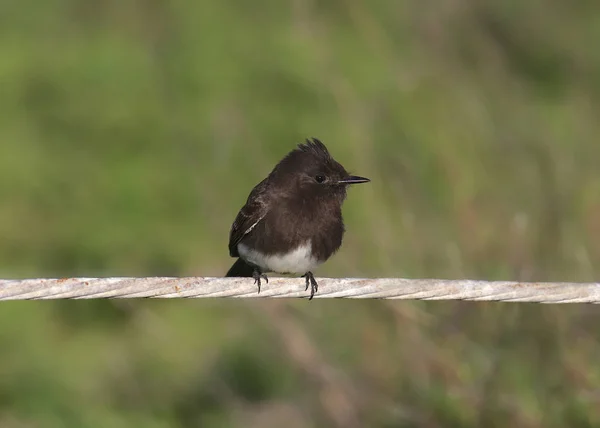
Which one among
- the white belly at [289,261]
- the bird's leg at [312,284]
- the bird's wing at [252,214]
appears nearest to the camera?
the bird's leg at [312,284]

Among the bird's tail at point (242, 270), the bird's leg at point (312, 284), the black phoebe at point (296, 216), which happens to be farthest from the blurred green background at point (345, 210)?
the bird's leg at point (312, 284)

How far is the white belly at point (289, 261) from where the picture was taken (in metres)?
5.19

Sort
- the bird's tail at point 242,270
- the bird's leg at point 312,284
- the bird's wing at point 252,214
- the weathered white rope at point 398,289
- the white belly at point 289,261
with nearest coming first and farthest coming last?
the weathered white rope at point 398,289, the bird's leg at point 312,284, the white belly at point 289,261, the bird's wing at point 252,214, the bird's tail at point 242,270

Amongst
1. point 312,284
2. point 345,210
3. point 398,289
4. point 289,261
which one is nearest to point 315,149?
point 289,261

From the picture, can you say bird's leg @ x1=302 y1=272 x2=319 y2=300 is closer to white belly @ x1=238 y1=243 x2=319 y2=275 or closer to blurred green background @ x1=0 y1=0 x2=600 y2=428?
white belly @ x1=238 y1=243 x2=319 y2=275

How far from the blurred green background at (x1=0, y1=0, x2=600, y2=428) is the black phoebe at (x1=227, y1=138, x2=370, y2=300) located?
559 mm

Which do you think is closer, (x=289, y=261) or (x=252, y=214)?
(x=289, y=261)

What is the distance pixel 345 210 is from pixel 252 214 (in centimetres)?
315

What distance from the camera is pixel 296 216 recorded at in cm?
529

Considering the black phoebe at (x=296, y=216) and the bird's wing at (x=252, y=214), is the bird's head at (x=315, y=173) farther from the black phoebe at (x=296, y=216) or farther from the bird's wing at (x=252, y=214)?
the bird's wing at (x=252, y=214)

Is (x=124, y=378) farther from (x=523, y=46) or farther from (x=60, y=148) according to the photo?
(x=523, y=46)

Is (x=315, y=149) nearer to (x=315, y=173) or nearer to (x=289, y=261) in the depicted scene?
(x=315, y=173)

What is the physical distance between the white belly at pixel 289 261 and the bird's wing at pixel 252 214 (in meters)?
0.12

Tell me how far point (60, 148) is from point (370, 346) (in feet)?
15.3
